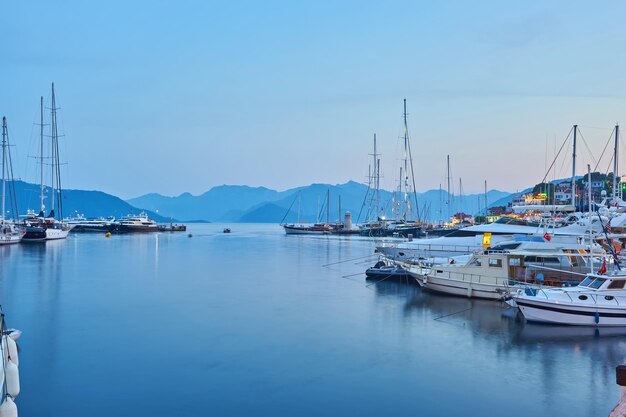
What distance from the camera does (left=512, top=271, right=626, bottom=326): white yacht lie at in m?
19.8

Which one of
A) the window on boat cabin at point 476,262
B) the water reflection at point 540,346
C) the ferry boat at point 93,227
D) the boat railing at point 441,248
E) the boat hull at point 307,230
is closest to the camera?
the water reflection at point 540,346

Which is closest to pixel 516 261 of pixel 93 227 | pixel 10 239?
pixel 10 239

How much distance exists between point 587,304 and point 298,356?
1109 cm

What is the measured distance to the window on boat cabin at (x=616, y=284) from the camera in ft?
64.7

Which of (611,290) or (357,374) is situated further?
(611,290)

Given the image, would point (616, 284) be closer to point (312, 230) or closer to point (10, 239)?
point (10, 239)

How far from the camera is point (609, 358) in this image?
54.9ft

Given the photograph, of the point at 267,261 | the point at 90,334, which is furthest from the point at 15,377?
the point at 267,261

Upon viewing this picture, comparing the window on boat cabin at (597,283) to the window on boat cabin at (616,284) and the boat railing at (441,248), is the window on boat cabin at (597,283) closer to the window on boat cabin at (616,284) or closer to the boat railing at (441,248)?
the window on boat cabin at (616,284)

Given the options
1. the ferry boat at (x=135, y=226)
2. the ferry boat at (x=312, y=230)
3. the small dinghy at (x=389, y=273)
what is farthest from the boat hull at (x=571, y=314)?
the ferry boat at (x=135, y=226)

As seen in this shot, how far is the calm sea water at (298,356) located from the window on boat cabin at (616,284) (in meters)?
1.60

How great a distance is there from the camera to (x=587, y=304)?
19.9 meters

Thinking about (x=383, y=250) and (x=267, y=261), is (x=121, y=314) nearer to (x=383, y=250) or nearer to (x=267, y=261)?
(x=383, y=250)

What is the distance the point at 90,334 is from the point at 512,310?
17880 millimetres
